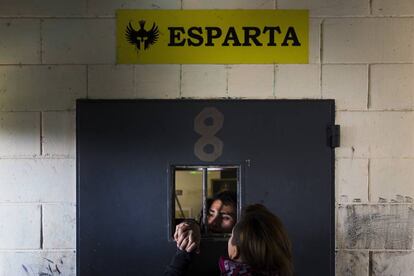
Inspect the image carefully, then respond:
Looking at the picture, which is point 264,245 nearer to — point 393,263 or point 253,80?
point 253,80

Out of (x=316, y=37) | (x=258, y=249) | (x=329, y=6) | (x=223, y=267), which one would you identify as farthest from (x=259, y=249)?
(x=329, y=6)

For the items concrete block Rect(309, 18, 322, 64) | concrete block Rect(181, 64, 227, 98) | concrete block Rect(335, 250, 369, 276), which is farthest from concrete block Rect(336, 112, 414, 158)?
concrete block Rect(181, 64, 227, 98)

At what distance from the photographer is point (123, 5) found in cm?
264

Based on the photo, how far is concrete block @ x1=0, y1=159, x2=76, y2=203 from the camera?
8.63 ft

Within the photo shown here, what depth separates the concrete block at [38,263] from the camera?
2621mm

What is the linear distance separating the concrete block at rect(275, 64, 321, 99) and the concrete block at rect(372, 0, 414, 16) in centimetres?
42

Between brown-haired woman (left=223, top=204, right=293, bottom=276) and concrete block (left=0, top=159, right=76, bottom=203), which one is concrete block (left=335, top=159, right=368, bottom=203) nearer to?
brown-haired woman (left=223, top=204, right=293, bottom=276)

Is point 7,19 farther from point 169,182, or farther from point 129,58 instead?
point 169,182

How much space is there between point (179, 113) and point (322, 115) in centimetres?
71

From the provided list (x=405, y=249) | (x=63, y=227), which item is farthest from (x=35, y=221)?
(x=405, y=249)

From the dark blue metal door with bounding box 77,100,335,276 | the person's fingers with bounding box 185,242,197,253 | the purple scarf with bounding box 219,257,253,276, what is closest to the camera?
the purple scarf with bounding box 219,257,253,276

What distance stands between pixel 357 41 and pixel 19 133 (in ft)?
5.76

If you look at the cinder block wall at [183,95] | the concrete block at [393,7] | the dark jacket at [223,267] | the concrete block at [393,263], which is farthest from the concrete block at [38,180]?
the concrete block at [393,7]

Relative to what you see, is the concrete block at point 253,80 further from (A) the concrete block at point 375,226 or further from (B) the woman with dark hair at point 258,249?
(B) the woman with dark hair at point 258,249
